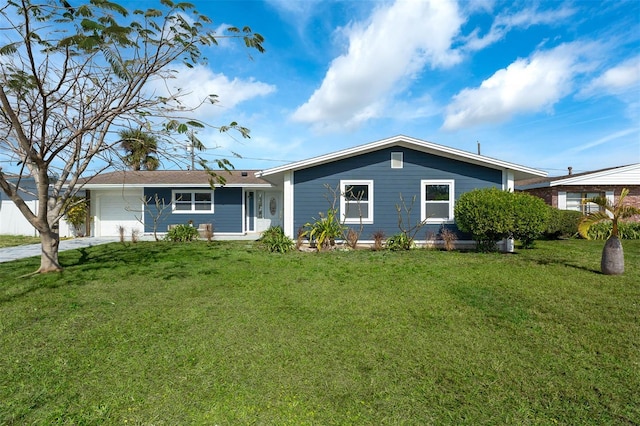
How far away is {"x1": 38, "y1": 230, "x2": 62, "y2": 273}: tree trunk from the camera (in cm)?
679

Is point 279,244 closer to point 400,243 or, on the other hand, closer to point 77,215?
point 400,243

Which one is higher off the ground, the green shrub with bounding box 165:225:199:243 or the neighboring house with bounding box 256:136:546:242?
the neighboring house with bounding box 256:136:546:242

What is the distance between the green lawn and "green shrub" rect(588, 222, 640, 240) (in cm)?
815

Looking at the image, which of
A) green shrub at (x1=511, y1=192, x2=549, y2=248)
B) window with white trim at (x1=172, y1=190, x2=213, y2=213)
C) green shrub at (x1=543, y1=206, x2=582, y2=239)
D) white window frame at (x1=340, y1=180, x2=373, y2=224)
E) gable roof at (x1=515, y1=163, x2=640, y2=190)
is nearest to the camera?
green shrub at (x1=511, y1=192, x2=549, y2=248)

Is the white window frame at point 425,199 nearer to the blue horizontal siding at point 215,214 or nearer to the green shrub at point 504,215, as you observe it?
the green shrub at point 504,215

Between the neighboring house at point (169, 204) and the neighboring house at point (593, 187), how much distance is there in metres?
14.7

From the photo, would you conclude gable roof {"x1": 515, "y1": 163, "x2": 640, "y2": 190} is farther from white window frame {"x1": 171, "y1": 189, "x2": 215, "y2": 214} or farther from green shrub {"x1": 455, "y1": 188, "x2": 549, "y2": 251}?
white window frame {"x1": 171, "y1": 189, "x2": 215, "y2": 214}

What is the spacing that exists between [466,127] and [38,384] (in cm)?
3147

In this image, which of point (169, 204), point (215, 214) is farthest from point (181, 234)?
point (169, 204)

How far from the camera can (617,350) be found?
3.39 m

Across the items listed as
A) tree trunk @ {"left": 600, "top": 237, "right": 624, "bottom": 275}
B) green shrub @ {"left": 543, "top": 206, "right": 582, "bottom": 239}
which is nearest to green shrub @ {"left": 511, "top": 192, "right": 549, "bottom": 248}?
tree trunk @ {"left": 600, "top": 237, "right": 624, "bottom": 275}

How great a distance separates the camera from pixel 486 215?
900 cm

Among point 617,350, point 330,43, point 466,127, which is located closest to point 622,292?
point 617,350

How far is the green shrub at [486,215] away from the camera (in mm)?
8828
